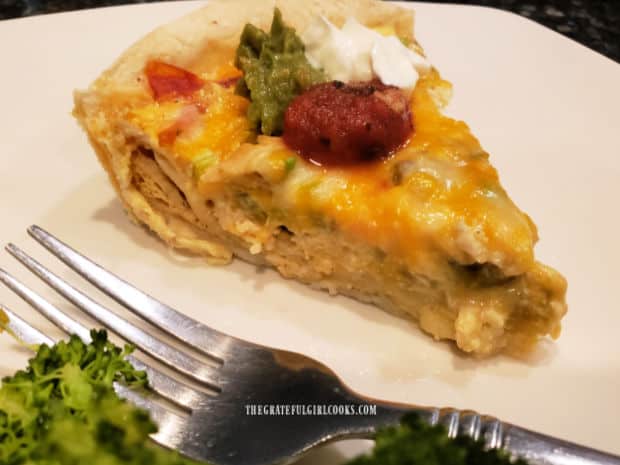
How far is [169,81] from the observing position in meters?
2.46

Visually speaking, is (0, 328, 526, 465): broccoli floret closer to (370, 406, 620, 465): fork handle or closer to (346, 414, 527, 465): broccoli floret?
(346, 414, 527, 465): broccoli floret

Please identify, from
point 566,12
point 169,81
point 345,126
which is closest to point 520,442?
point 345,126

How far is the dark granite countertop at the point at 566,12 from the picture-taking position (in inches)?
Result: 153

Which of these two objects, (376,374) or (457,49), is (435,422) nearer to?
(376,374)

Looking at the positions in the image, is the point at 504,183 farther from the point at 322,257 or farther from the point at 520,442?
the point at 520,442

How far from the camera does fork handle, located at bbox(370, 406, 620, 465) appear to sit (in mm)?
1448

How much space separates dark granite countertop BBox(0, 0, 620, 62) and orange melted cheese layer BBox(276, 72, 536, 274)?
2168mm

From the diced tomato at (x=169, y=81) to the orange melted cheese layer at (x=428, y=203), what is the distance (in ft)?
2.00

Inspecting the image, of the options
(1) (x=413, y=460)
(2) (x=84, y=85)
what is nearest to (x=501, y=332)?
(1) (x=413, y=460)

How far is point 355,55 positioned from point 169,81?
0.70 meters

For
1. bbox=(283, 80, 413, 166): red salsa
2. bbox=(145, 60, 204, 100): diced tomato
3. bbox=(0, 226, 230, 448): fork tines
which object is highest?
bbox=(283, 80, 413, 166): red salsa

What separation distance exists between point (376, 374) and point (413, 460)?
76 cm

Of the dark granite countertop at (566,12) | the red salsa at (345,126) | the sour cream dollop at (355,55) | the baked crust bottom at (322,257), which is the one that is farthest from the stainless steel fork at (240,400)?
the dark granite countertop at (566,12)

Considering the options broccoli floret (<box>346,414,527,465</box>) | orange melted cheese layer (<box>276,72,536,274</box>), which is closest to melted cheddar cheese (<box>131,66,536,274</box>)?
orange melted cheese layer (<box>276,72,536,274</box>)
